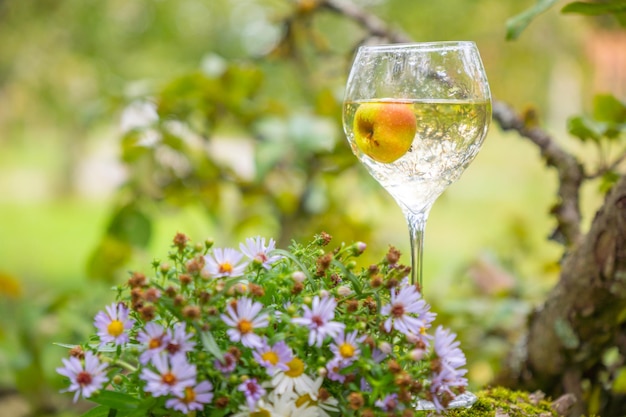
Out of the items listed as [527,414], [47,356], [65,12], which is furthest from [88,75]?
[527,414]

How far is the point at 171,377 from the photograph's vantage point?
73cm

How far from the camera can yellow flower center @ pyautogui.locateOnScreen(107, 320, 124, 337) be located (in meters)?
0.80

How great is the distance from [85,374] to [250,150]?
3753 mm

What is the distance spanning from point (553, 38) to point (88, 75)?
4906 millimetres

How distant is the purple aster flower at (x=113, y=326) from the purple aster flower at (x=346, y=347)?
221 millimetres

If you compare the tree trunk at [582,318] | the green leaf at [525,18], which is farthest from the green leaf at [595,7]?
the tree trunk at [582,318]

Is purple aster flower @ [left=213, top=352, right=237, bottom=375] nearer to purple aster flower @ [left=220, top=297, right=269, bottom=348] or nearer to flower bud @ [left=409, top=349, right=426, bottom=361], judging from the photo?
purple aster flower @ [left=220, top=297, right=269, bottom=348]

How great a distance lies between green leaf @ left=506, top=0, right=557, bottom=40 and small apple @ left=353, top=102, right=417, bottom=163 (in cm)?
39

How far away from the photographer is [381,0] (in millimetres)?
3973

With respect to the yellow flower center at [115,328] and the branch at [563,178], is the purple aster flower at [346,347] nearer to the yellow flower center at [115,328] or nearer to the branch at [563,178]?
the yellow flower center at [115,328]

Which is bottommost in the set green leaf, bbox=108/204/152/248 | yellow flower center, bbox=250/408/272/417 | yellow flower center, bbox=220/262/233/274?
yellow flower center, bbox=250/408/272/417

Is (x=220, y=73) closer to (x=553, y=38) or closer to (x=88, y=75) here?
(x=553, y=38)

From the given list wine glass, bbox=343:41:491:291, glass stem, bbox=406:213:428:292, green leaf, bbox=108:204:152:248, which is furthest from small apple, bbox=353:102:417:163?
green leaf, bbox=108:204:152:248

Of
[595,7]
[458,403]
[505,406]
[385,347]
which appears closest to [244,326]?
[385,347]
